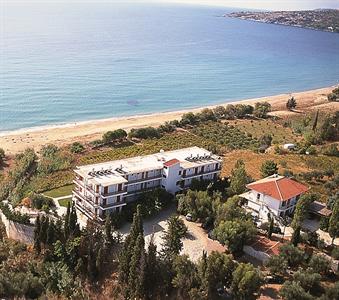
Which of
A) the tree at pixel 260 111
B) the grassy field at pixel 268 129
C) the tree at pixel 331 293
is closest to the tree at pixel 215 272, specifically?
the tree at pixel 331 293

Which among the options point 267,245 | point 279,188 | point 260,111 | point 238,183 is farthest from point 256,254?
point 260,111

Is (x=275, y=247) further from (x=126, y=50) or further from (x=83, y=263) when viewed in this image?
(x=126, y=50)

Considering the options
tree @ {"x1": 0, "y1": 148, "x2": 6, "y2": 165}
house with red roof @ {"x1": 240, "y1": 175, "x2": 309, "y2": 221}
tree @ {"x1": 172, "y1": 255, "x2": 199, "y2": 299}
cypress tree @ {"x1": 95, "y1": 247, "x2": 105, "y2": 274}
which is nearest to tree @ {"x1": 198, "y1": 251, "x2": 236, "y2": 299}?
tree @ {"x1": 172, "y1": 255, "x2": 199, "y2": 299}

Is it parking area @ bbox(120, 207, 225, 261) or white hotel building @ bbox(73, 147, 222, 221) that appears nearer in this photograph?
parking area @ bbox(120, 207, 225, 261)

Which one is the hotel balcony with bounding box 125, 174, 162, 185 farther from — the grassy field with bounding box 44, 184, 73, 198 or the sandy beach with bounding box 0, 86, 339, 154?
the sandy beach with bounding box 0, 86, 339, 154

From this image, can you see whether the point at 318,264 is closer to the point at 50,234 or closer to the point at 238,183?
the point at 238,183

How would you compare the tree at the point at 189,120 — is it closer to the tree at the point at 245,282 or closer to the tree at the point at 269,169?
the tree at the point at 269,169
